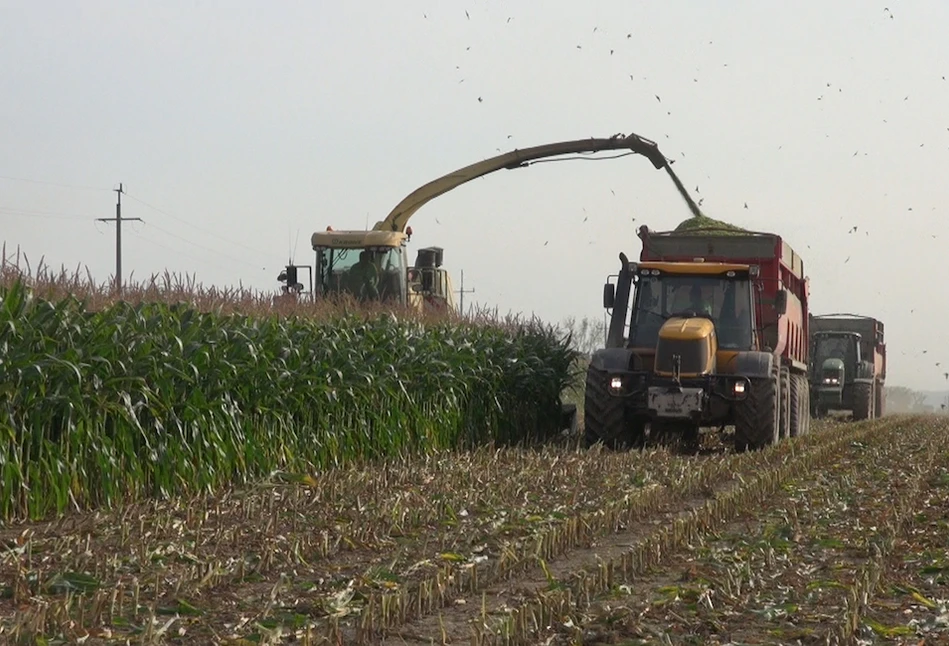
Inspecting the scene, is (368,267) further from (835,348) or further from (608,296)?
(835,348)

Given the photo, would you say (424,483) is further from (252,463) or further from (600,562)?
(600,562)

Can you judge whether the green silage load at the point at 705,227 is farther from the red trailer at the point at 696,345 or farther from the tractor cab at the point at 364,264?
the tractor cab at the point at 364,264

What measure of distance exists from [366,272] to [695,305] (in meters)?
5.82

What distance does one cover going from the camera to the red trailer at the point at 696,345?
15.7m

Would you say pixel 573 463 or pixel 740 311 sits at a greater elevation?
pixel 740 311

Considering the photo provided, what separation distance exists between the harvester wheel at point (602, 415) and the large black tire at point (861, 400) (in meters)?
18.2

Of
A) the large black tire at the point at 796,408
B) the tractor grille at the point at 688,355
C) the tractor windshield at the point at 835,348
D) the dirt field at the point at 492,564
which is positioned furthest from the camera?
the tractor windshield at the point at 835,348

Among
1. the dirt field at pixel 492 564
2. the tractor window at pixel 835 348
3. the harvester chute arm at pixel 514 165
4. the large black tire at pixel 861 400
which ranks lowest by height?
the large black tire at pixel 861 400

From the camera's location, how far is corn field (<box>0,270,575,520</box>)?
30.3 ft

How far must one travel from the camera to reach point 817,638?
5.92 meters

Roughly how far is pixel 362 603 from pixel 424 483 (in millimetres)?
5025

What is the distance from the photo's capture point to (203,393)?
11.0 meters

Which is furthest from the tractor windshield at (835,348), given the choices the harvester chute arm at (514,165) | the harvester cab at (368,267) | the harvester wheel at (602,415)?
the harvester wheel at (602,415)

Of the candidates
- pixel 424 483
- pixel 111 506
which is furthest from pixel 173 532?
pixel 424 483
